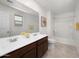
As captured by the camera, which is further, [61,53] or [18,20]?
[61,53]

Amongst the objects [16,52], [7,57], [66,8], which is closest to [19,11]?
[16,52]

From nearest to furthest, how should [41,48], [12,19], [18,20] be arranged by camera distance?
[12,19] < [18,20] < [41,48]

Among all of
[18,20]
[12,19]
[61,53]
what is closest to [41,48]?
[61,53]

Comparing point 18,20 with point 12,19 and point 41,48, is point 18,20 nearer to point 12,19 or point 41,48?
point 12,19

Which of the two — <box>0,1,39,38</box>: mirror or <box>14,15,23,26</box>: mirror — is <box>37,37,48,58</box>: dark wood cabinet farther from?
<box>14,15,23,26</box>: mirror

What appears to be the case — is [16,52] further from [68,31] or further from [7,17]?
[68,31]

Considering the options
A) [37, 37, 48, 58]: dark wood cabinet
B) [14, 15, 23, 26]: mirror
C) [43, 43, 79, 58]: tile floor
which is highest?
[14, 15, 23, 26]: mirror

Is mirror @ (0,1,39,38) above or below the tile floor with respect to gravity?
above

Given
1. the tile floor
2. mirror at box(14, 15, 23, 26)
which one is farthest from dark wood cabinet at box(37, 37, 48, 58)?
mirror at box(14, 15, 23, 26)

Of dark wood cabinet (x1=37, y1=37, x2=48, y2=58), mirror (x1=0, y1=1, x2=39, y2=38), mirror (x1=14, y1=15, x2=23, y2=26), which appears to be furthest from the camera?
dark wood cabinet (x1=37, y1=37, x2=48, y2=58)

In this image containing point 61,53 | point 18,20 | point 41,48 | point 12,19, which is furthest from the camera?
point 61,53

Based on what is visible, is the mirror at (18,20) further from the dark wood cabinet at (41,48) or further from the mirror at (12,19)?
the dark wood cabinet at (41,48)

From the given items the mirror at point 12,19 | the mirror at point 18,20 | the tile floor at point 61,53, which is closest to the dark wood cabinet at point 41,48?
the tile floor at point 61,53

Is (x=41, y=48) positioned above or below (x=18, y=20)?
below
